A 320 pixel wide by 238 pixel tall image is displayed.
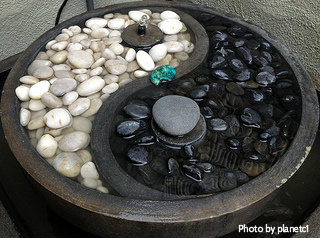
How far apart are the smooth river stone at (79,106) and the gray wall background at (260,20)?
1.38 metres

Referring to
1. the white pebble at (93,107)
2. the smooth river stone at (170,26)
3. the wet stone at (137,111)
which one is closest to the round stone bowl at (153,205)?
the white pebble at (93,107)

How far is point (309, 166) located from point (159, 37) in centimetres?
114

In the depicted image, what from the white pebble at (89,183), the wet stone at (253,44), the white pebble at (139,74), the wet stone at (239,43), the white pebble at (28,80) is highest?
the white pebble at (28,80)

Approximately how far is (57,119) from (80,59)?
0.38 metres

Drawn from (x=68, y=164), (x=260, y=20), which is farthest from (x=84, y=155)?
(x=260, y=20)

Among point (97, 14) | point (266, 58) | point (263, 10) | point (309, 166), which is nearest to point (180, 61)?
point (266, 58)

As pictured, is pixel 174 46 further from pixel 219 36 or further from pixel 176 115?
pixel 176 115

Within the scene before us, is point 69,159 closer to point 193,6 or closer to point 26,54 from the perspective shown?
point 26,54

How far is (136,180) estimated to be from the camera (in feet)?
3.59

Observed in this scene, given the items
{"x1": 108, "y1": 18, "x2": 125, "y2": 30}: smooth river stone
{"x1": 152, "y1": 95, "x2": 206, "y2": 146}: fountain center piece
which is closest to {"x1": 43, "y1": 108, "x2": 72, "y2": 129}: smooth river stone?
{"x1": 152, "y1": 95, "x2": 206, "y2": 146}: fountain center piece

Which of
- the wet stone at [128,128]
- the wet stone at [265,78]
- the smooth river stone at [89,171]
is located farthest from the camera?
the wet stone at [265,78]

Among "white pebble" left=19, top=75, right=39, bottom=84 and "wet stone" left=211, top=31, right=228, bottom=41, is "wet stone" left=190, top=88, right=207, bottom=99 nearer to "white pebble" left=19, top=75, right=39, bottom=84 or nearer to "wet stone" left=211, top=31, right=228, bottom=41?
"wet stone" left=211, top=31, right=228, bottom=41

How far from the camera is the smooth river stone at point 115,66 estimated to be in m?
1.46

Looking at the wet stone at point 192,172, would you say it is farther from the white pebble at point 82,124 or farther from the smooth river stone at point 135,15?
the smooth river stone at point 135,15
